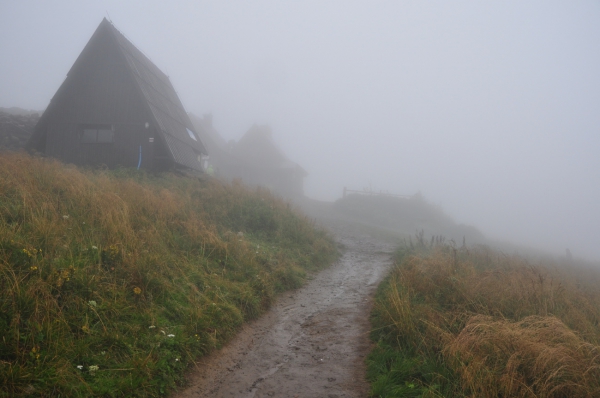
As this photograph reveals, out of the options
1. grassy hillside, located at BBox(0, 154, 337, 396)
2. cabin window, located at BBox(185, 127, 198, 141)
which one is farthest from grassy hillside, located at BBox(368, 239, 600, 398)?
cabin window, located at BBox(185, 127, 198, 141)

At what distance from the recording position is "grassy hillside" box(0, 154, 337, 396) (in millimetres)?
4223

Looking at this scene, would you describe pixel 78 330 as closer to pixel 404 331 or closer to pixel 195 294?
pixel 195 294

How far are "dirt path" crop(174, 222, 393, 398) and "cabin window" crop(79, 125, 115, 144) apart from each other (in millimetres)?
13465

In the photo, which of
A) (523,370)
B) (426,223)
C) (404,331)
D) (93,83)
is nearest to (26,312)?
(404,331)

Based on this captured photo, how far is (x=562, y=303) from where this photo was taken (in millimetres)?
7637

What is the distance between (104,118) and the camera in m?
18.0

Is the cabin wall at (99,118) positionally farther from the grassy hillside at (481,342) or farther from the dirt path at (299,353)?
the grassy hillside at (481,342)

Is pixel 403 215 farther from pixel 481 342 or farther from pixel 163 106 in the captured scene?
pixel 481 342

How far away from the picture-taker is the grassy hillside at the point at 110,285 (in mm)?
4223

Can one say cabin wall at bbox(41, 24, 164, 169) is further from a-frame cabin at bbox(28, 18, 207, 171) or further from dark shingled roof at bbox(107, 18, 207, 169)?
dark shingled roof at bbox(107, 18, 207, 169)

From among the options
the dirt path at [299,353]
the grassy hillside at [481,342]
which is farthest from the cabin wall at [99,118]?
the grassy hillside at [481,342]

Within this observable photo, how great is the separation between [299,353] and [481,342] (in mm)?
2767

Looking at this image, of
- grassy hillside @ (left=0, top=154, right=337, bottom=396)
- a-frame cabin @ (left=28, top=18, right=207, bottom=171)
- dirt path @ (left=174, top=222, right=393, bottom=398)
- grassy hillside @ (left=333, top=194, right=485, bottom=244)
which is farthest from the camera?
grassy hillside @ (left=333, top=194, right=485, bottom=244)

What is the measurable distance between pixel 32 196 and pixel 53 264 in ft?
10.3
